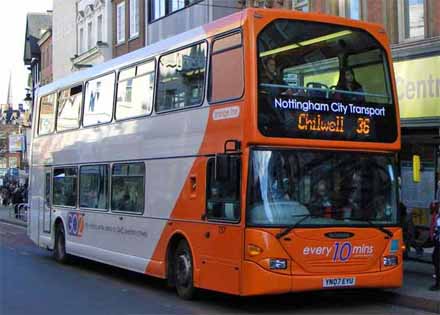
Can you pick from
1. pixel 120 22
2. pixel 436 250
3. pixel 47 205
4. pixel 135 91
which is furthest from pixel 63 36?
pixel 436 250

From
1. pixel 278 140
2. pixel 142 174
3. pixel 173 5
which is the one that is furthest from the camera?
pixel 173 5

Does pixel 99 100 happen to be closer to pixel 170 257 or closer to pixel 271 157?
pixel 170 257

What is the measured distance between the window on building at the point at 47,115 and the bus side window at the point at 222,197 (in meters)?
7.98

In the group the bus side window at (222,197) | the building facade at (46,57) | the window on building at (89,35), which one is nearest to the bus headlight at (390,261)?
the bus side window at (222,197)

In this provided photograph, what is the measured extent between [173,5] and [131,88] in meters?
16.1

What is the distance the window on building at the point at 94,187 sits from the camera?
14.1m

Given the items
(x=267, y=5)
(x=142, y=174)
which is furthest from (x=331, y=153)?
(x=267, y=5)

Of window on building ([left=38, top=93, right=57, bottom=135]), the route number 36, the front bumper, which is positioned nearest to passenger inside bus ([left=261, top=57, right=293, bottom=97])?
the route number 36

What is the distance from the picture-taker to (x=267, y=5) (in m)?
21.9

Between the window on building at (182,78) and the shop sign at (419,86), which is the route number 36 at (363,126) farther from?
the shop sign at (419,86)

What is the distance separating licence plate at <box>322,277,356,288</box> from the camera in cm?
967

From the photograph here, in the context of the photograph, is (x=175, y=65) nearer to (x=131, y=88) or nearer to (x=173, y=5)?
(x=131, y=88)

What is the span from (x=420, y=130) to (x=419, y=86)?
3.48 feet

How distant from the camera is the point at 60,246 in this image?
16.8 m
